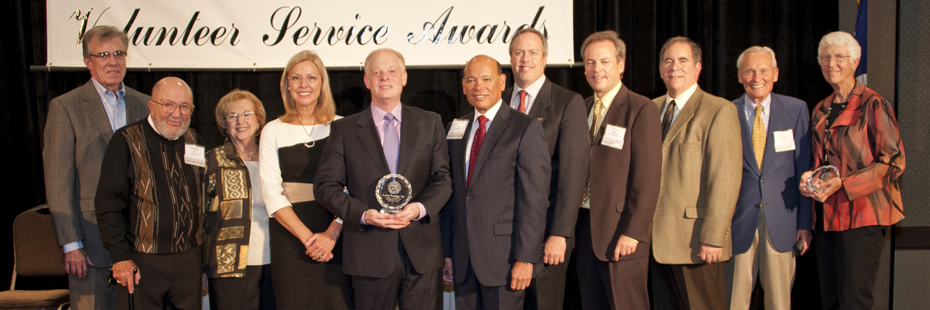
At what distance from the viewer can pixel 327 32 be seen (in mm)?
3672

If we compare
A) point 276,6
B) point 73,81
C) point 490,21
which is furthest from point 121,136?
point 490,21

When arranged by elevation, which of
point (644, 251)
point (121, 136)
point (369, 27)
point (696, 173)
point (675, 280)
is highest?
point (369, 27)

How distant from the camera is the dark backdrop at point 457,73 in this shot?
3797mm

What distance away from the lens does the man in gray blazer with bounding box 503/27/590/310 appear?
7.45 feet

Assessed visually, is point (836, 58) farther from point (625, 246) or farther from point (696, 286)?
point (625, 246)

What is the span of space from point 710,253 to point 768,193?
60cm

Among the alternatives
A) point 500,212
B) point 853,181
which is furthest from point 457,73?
point 853,181

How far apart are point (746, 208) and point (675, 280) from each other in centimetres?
61

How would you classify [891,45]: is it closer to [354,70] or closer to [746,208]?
[746,208]

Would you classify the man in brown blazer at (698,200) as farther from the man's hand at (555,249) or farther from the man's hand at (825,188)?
the man's hand at (555,249)

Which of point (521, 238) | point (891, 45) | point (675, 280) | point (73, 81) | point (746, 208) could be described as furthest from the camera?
point (73, 81)

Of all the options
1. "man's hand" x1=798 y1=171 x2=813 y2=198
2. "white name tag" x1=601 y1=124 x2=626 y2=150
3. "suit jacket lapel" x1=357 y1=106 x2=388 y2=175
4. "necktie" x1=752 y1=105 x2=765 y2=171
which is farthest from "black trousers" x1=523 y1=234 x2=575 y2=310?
"man's hand" x1=798 y1=171 x2=813 y2=198

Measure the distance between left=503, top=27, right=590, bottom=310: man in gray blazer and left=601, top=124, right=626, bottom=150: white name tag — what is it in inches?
4.5

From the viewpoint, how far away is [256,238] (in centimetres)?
274
